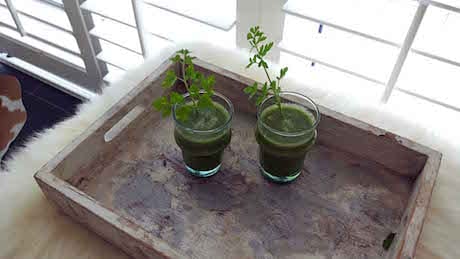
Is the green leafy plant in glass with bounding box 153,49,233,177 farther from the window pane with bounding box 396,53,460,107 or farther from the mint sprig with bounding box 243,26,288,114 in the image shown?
the window pane with bounding box 396,53,460,107

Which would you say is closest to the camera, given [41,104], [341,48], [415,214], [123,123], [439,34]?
[415,214]

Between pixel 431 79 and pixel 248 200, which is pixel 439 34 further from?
pixel 248 200

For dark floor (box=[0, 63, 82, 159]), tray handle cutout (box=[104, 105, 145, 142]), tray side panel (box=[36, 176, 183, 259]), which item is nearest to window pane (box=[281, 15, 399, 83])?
tray handle cutout (box=[104, 105, 145, 142])

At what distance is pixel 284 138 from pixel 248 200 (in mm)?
111

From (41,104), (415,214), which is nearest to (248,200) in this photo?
(415,214)

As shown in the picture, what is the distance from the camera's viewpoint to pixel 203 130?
1.86 feet

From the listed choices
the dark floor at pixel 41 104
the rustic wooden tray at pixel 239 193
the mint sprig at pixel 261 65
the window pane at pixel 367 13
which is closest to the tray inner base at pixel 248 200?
Answer: the rustic wooden tray at pixel 239 193

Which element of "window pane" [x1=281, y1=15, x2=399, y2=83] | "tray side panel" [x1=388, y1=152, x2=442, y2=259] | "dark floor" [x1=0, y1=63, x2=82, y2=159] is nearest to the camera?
"tray side panel" [x1=388, y1=152, x2=442, y2=259]

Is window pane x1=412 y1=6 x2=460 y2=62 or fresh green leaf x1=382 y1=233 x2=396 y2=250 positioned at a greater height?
window pane x1=412 y1=6 x2=460 y2=62

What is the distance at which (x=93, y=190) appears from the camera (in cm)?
64

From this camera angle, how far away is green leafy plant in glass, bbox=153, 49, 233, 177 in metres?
0.56

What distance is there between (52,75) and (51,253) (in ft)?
3.62

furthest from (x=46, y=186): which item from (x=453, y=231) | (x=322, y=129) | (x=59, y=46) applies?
(x=59, y=46)

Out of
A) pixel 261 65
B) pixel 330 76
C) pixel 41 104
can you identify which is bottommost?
pixel 41 104
